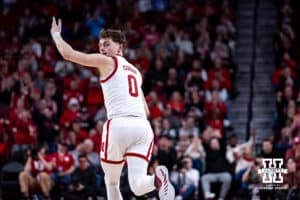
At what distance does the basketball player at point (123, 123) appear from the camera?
895 cm

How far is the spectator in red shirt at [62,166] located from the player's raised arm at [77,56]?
7.64 metres

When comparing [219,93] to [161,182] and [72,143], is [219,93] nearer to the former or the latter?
[72,143]

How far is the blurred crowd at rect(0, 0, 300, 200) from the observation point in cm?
1630

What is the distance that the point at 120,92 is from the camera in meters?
9.13

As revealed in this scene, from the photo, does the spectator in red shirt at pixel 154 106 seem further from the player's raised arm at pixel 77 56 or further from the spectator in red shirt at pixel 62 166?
the player's raised arm at pixel 77 56

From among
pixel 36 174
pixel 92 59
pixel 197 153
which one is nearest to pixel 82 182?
pixel 36 174

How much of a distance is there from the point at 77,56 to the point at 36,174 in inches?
312

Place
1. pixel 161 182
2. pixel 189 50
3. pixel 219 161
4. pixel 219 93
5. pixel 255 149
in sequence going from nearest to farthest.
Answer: pixel 161 182 < pixel 219 161 < pixel 255 149 < pixel 219 93 < pixel 189 50

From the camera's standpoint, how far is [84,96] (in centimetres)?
1931

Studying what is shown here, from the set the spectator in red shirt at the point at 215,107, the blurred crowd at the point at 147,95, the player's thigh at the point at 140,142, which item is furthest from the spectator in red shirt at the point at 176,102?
the player's thigh at the point at 140,142

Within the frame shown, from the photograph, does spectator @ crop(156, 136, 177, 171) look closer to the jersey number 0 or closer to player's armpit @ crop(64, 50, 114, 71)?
the jersey number 0

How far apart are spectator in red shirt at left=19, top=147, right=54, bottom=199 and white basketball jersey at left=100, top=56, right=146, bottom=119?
7.11 m

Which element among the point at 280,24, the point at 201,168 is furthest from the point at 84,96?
the point at 280,24

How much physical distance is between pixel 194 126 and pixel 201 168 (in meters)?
1.57
